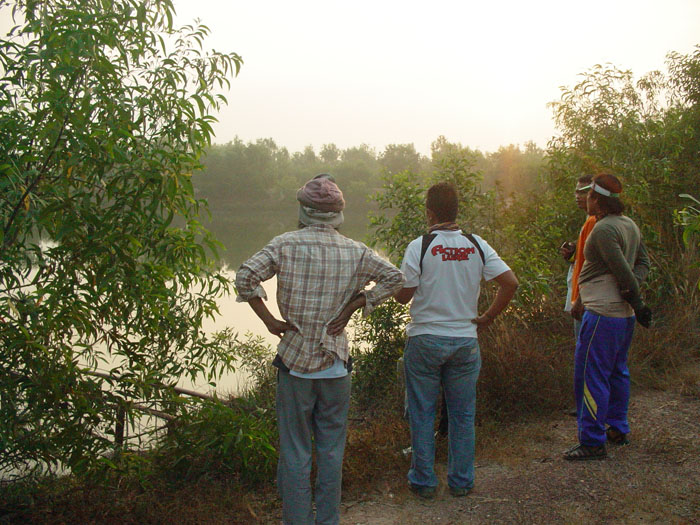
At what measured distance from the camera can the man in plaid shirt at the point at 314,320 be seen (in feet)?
9.99

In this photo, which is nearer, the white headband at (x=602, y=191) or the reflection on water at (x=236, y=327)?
the white headband at (x=602, y=191)

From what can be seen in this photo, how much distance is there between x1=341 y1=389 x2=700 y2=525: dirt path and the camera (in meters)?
3.68

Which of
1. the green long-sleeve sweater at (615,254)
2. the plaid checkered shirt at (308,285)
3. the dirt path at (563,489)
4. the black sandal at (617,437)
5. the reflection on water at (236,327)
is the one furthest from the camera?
the reflection on water at (236,327)

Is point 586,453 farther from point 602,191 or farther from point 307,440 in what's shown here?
point 307,440

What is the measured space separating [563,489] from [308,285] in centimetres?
216

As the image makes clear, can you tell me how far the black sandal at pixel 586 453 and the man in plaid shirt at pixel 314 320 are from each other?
1.95 m

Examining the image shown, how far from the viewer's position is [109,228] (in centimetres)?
335

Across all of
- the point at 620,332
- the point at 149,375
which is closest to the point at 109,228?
Result: the point at 149,375

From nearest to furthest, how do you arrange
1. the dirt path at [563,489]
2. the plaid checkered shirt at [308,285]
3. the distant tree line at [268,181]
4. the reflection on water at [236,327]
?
the plaid checkered shirt at [308,285], the dirt path at [563,489], the reflection on water at [236,327], the distant tree line at [268,181]

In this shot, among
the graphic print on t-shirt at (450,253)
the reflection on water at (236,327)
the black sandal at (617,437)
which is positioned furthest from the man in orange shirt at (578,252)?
the reflection on water at (236,327)

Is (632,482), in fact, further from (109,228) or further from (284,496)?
(109,228)

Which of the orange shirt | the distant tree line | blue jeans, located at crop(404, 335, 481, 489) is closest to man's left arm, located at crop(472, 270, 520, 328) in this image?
blue jeans, located at crop(404, 335, 481, 489)

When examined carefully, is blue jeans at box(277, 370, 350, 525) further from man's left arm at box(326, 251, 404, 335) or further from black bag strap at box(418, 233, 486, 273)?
black bag strap at box(418, 233, 486, 273)

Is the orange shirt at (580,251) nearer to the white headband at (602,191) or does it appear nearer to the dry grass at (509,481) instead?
the white headband at (602,191)
